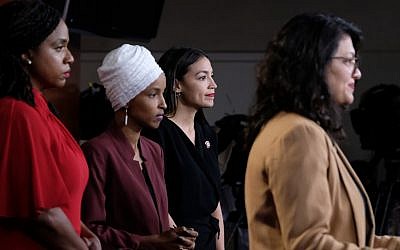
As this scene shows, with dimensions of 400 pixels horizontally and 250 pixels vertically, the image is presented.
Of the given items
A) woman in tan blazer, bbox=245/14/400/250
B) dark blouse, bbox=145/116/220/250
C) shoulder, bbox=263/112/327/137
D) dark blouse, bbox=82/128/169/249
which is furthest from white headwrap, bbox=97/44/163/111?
shoulder, bbox=263/112/327/137

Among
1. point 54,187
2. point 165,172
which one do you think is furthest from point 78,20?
point 54,187

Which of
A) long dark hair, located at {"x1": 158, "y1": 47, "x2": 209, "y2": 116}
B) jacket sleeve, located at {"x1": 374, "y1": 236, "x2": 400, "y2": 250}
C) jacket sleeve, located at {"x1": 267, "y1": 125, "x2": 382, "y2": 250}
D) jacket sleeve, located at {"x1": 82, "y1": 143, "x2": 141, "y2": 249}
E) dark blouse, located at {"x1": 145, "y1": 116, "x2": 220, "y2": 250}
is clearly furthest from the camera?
long dark hair, located at {"x1": 158, "y1": 47, "x2": 209, "y2": 116}

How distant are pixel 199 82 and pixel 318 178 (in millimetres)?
1387

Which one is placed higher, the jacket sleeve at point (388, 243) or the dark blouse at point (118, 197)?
the jacket sleeve at point (388, 243)

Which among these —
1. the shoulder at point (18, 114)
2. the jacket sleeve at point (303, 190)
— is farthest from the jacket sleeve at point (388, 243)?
the shoulder at point (18, 114)

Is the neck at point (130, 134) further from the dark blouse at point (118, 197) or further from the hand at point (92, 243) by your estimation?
the hand at point (92, 243)

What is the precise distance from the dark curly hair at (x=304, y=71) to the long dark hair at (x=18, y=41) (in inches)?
22.2

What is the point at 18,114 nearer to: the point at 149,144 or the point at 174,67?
the point at 149,144

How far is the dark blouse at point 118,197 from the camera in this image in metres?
2.30

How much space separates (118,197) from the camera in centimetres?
234

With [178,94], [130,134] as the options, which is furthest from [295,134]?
[178,94]

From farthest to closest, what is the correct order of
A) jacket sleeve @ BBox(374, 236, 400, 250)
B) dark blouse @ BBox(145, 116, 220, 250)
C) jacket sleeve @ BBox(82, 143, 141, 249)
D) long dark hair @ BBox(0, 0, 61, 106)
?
1. dark blouse @ BBox(145, 116, 220, 250)
2. jacket sleeve @ BBox(82, 143, 141, 249)
3. long dark hair @ BBox(0, 0, 61, 106)
4. jacket sleeve @ BBox(374, 236, 400, 250)

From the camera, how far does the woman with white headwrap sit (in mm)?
2314

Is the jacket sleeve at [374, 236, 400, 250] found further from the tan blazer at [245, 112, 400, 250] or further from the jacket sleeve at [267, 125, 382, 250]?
the jacket sleeve at [267, 125, 382, 250]
